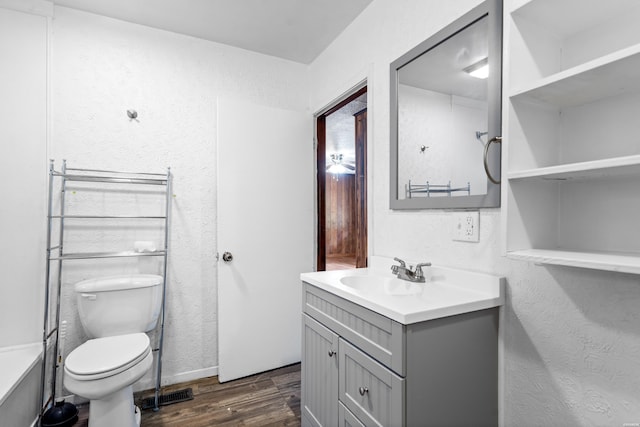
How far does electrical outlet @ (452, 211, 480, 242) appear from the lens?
127cm

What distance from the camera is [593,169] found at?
30.4 inches

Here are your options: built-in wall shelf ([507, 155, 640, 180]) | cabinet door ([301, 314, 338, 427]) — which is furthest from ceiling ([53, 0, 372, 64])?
cabinet door ([301, 314, 338, 427])

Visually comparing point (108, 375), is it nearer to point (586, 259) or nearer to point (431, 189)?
point (431, 189)

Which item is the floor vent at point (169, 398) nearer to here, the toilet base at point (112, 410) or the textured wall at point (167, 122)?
the textured wall at point (167, 122)

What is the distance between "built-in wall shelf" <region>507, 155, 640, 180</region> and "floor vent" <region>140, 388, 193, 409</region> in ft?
7.33

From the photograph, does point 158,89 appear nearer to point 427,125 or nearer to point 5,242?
point 5,242

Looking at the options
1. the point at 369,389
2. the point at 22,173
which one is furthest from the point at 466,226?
the point at 22,173

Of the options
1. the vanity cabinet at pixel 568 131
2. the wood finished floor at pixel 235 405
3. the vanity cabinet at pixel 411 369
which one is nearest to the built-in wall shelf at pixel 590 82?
the vanity cabinet at pixel 568 131

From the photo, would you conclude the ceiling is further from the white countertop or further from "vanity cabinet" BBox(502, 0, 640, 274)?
the white countertop

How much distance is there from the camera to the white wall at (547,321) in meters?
0.90

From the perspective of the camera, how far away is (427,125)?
1.55 meters

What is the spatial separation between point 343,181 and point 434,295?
216 inches

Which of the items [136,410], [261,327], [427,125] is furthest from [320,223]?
[136,410]

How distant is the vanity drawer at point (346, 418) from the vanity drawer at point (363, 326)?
28 cm
